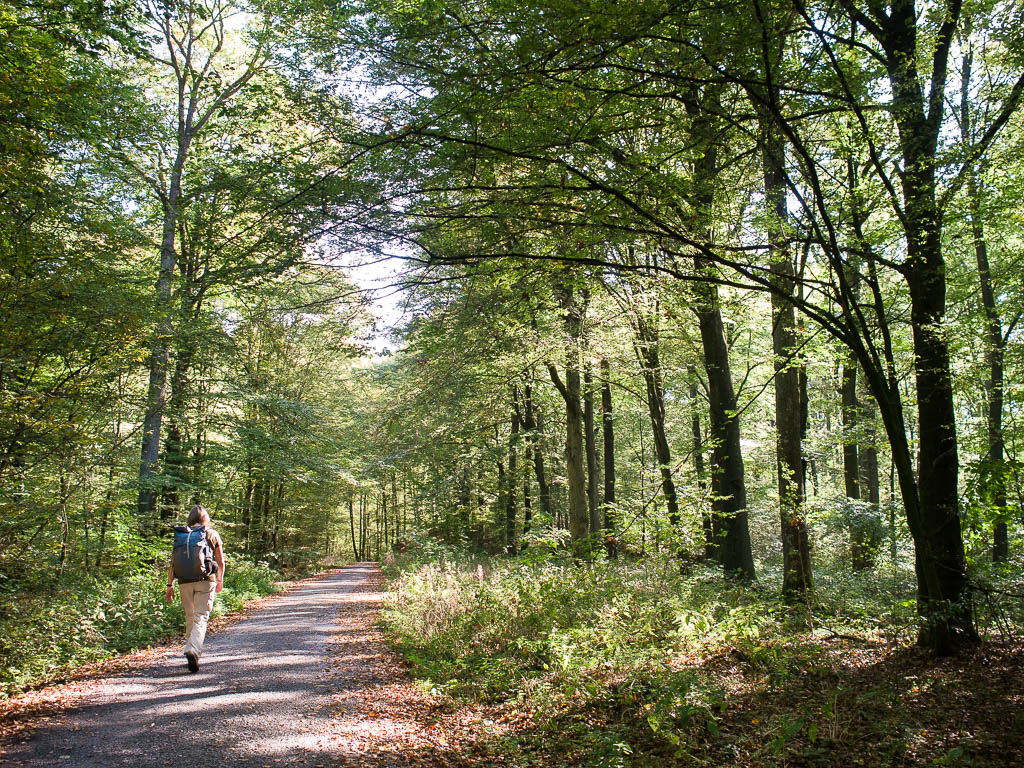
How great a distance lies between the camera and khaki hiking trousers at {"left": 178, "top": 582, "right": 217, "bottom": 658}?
21.8 feet

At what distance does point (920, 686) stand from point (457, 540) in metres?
20.7

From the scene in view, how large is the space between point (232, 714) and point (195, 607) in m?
1.86

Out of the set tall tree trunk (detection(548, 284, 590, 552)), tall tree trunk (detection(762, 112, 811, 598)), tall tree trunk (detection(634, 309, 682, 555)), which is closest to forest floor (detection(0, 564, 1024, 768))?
tall tree trunk (detection(762, 112, 811, 598))

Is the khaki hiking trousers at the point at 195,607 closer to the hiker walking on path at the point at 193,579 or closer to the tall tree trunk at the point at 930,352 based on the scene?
the hiker walking on path at the point at 193,579

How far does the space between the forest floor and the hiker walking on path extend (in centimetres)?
44

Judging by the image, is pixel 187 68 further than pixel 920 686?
Yes

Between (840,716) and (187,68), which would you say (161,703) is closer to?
(840,716)

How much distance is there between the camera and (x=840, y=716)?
15.0 feet

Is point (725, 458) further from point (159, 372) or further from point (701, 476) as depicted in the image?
point (159, 372)

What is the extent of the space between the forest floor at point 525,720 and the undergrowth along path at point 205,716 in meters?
0.02

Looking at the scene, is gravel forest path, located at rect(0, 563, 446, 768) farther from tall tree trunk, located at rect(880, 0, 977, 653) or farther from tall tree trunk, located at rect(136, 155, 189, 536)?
tall tree trunk, located at rect(880, 0, 977, 653)

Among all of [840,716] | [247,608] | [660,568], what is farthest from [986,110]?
[247,608]

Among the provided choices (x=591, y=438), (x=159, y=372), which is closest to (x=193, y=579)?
(x=159, y=372)

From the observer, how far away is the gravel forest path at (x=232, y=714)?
14.3ft
